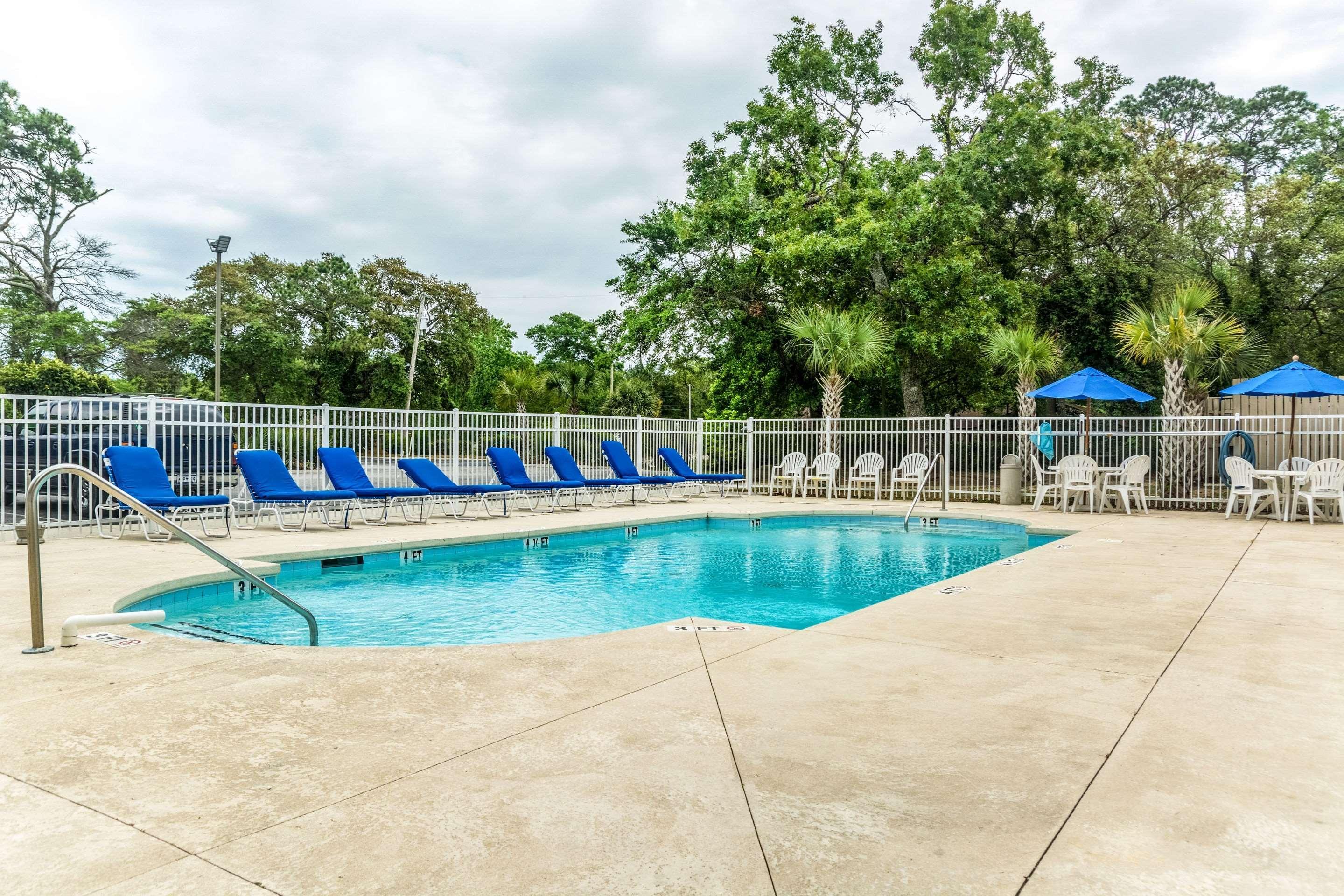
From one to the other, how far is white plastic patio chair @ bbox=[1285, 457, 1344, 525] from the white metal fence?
50cm

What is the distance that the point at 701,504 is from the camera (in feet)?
45.3

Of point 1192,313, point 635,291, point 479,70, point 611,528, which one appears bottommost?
point 611,528

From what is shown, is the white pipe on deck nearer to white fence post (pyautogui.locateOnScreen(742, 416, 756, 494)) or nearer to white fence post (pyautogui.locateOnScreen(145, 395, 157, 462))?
white fence post (pyautogui.locateOnScreen(145, 395, 157, 462))

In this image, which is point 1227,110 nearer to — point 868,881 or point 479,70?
point 479,70

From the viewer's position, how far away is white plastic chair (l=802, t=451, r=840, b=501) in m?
15.5

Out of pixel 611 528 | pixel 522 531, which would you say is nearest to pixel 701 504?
pixel 611 528

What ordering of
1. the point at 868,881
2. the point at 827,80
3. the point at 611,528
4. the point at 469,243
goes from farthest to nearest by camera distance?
the point at 469,243 < the point at 827,80 < the point at 611,528 < the point at 868,881

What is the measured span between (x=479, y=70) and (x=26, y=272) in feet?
92.0

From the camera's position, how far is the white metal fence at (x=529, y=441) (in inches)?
351

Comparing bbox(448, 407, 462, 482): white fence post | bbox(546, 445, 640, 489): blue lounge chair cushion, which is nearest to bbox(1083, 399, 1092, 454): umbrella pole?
bbox(546, 445, 640, 489): blue lounge chair cushion

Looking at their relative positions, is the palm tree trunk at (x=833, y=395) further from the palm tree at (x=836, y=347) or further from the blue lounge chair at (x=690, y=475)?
the blue lounge chair at (x=690, y=475)

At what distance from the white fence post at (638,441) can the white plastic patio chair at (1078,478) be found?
7.81m

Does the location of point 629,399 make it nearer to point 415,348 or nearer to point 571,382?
point 571,382

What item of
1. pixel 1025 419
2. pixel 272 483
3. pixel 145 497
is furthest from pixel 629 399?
pixel 145 497
